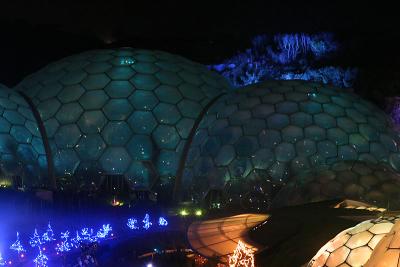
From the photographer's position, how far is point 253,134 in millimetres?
14078

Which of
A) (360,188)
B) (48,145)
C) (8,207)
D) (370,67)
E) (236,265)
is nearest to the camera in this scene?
(236,265)

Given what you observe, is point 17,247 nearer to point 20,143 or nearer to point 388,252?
point 20,143

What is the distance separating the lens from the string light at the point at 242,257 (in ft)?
24.6

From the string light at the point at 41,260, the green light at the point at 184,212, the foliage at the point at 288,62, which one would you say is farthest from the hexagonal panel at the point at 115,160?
the foliage at the point at 288,62

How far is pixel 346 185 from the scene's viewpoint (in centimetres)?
1166

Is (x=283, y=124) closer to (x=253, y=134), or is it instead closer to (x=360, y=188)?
(x=253, y=134)

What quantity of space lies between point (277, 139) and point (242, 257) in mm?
6536

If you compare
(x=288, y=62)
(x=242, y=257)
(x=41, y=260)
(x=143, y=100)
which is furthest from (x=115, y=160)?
(x=288, y=62)

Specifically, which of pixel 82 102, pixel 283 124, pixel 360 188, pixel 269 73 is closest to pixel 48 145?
pixel 82 102

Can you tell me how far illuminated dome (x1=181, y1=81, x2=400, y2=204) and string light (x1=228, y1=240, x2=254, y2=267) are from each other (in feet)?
17.6

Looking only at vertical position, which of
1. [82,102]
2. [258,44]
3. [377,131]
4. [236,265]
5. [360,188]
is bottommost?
[236,265]

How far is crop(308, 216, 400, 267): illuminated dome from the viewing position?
5.38m

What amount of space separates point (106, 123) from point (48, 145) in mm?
1682

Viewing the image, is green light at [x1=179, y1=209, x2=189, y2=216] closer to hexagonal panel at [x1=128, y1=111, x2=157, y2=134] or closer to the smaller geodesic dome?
hexagonal panel at [x1=128, y1=111, x2=157, y2=134]
